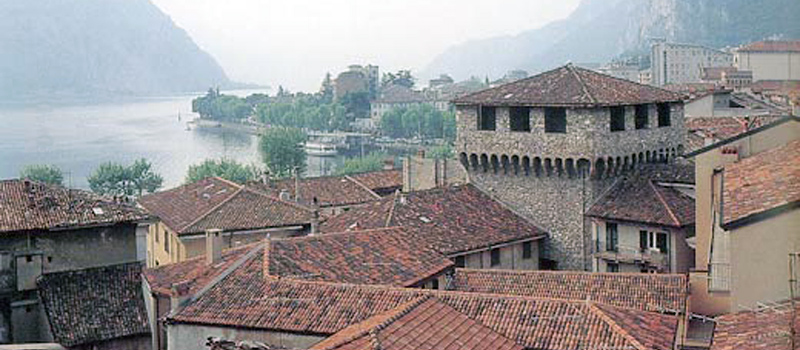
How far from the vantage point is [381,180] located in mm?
40031

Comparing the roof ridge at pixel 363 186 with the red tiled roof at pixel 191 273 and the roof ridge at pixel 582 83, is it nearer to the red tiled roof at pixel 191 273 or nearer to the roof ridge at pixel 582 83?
the roof ridge at pixel 582 83

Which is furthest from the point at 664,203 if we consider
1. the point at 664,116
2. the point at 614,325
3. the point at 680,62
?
the point at 680,62

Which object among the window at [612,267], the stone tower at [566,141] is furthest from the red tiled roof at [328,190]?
the window at [612,267]

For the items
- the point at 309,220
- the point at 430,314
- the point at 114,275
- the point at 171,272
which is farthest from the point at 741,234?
the point at 309,220

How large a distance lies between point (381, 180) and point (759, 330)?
3029 centimetres

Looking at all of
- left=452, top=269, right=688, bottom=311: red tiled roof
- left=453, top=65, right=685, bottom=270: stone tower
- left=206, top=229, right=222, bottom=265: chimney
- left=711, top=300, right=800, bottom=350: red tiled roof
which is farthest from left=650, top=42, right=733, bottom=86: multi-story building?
left=711, top=300, right=800, bottom=350: red tiled roof

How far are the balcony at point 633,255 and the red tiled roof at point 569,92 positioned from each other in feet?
11.7

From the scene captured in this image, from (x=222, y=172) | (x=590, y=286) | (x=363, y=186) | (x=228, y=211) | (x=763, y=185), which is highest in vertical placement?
(x=763, y=185)

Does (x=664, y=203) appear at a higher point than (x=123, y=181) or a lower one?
higher

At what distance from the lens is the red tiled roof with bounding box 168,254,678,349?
13203 mm

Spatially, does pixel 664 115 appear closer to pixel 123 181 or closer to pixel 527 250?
pixel 527 250

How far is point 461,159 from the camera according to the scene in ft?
91.1

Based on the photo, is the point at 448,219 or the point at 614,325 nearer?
the point at 614,325

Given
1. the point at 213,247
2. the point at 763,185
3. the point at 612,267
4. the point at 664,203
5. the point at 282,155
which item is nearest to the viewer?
the point at 763,185
